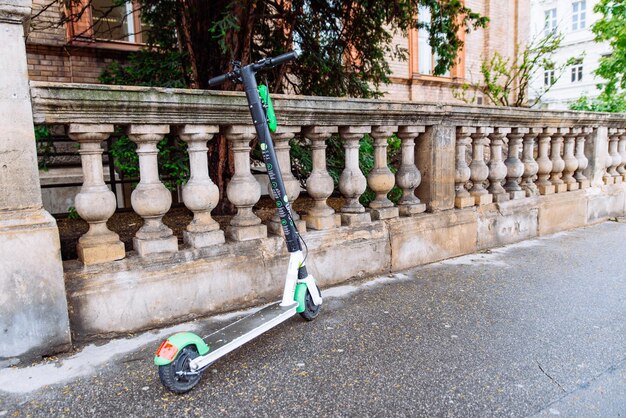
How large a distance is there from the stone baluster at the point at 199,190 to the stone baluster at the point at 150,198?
15 centimetres

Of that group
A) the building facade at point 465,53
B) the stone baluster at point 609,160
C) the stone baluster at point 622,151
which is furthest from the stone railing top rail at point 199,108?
the building facade at point 465,53

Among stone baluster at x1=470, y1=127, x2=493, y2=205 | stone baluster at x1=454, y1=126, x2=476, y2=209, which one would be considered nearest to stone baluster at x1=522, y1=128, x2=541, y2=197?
stone baluster at x1=470, y1=127, x2=493, y2=205

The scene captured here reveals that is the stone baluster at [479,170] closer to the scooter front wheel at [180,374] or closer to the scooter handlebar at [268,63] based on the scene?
the scooter handlebar at [268,63]

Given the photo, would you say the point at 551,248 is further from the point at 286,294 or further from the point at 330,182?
the point at 286,294

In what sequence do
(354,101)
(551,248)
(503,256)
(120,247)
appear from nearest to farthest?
(120,247), (354,101), (503,256), (551,248)

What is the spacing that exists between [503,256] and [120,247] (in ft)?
12.1

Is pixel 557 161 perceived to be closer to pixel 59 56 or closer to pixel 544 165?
pixel 544 165

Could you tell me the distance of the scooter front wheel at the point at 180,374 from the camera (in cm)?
213

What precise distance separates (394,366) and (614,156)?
603 centimetres

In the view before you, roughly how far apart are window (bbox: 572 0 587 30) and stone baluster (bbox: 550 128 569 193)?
129 ft

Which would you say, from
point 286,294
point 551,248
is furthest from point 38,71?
point 551,248

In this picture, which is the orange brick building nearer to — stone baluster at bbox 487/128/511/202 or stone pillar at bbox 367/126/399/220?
stone baluster at bbox 487/128/511/202

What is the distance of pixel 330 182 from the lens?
3.71m

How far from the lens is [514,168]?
527 centimetres
